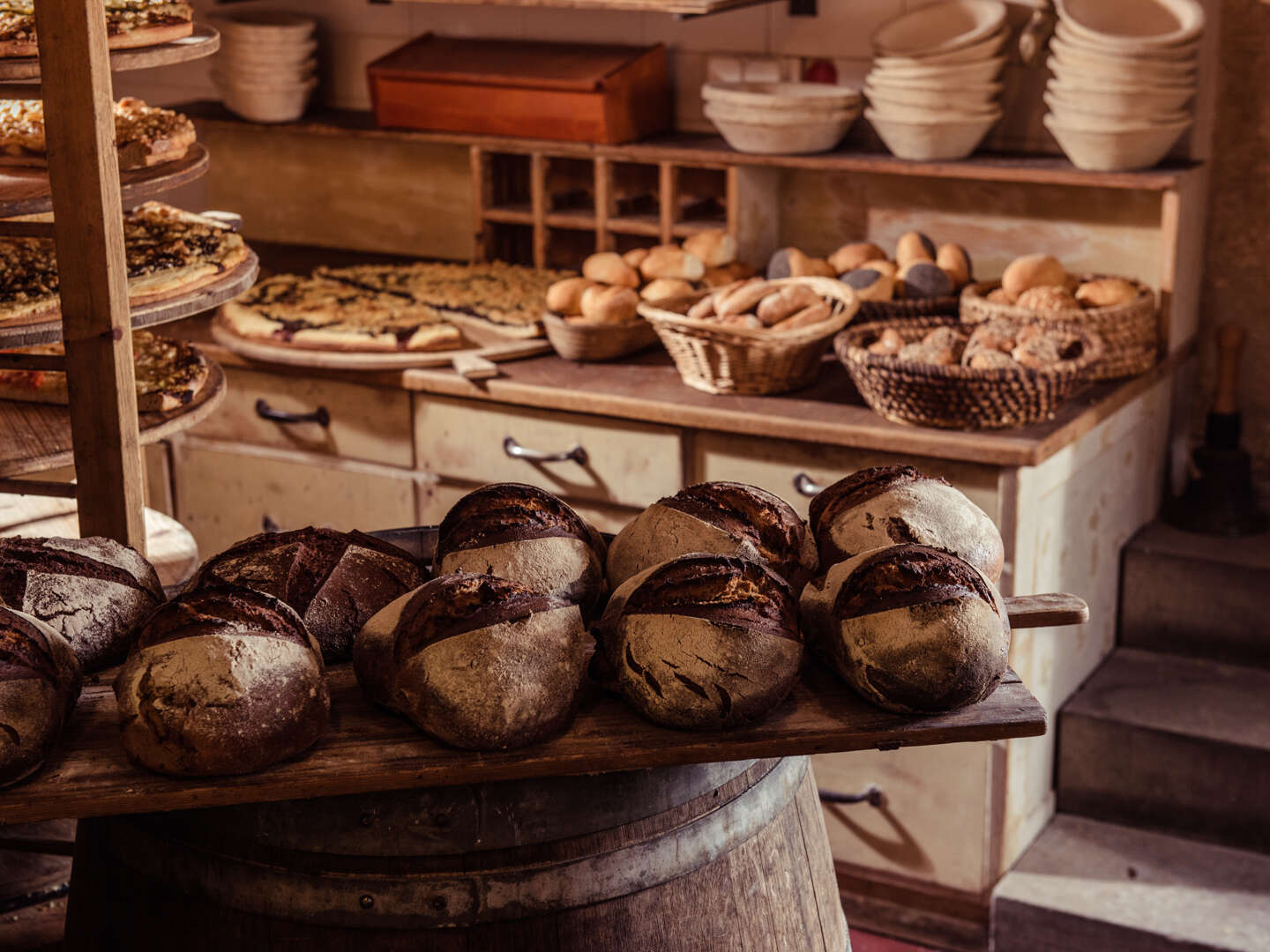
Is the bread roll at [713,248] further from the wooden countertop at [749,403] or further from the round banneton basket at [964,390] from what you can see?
the round banneton basket at [964,390]

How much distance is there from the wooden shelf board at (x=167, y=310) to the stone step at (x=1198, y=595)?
196 cm

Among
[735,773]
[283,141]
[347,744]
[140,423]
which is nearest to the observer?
[347,744]

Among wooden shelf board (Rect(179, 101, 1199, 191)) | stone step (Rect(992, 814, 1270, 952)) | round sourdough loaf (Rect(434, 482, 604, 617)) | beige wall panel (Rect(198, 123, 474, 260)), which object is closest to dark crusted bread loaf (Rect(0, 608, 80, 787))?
round sourdough loaf (Rect(434, 482, 604, 617))

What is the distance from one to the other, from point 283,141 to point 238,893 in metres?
3.32

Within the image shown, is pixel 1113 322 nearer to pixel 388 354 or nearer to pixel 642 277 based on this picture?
pixel 642 277

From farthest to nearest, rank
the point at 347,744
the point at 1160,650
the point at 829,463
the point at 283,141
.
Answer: the point at 283,141, the point at 1160,650, the point at 829,463, the point at 347,744

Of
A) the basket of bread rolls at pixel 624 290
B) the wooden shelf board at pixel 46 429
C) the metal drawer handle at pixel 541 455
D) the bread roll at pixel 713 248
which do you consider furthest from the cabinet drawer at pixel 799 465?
the wooden shelf board at pixel 46 429

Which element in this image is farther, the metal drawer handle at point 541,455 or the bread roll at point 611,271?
the bread roll at point 611,271

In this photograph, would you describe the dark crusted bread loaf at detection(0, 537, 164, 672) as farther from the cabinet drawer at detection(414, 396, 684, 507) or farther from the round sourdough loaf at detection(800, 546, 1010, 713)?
the cabinet drawer at detection(414, 396, 684, 507)

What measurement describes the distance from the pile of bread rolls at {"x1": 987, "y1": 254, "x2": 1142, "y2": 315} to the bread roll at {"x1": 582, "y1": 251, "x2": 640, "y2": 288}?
73 centimetres

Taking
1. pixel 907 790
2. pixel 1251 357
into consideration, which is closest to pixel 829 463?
pixel 907 790

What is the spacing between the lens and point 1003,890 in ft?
9.98

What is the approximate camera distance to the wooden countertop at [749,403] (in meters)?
2.85

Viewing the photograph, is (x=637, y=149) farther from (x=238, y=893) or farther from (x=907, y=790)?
(x=238, y=893)
